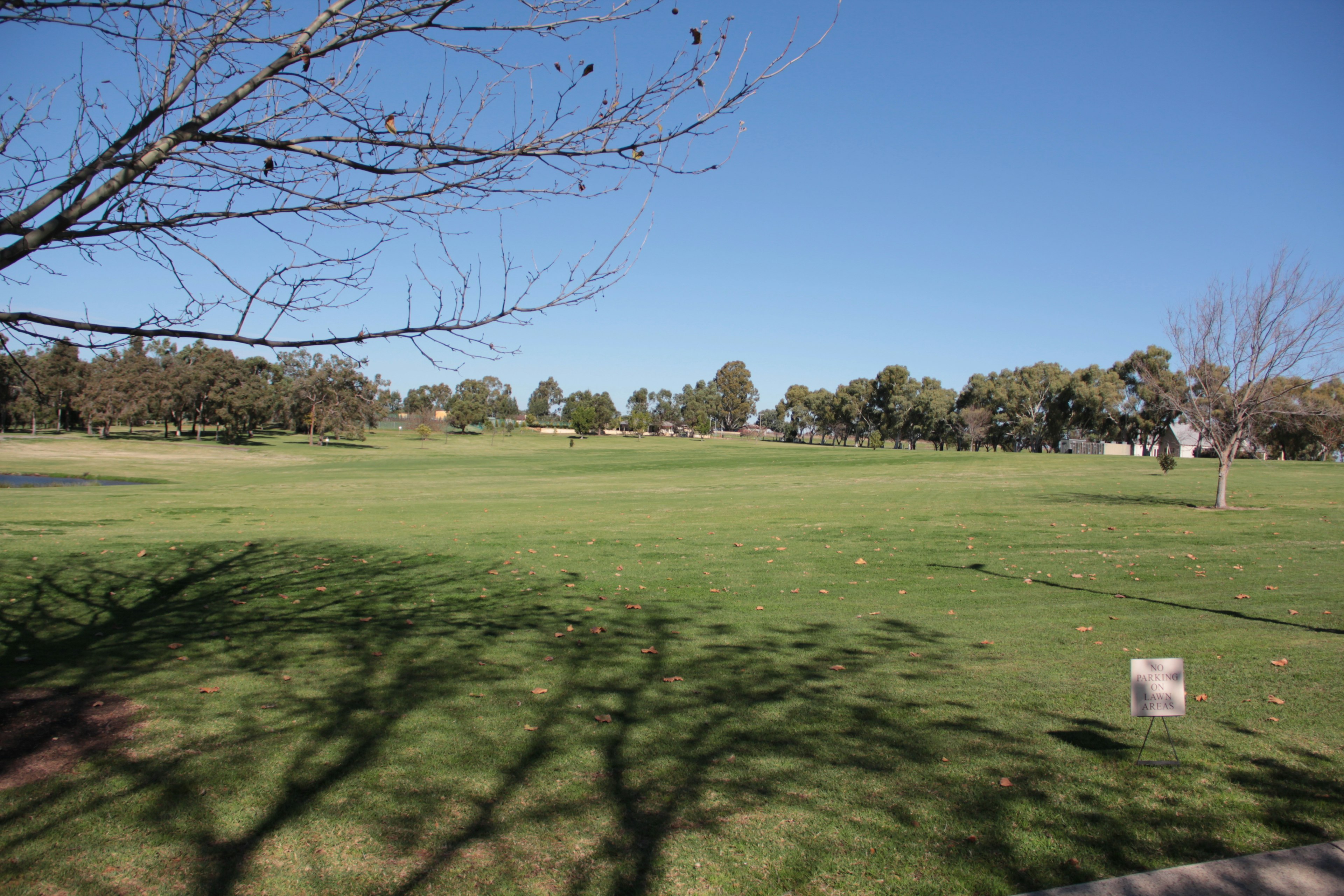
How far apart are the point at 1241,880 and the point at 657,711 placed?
3.49 meters

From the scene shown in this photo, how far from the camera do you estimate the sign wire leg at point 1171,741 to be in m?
4.63

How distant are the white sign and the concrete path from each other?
92 centimetres

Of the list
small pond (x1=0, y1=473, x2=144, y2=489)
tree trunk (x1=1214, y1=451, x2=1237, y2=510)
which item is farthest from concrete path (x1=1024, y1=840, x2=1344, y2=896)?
small pond (x1=0, y1=473, x2=144, y2=489)

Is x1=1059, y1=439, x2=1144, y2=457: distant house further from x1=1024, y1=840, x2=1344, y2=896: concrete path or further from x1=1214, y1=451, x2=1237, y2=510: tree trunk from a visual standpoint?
x1=1024, y1=840, x2=1344, y2=896: concrete path

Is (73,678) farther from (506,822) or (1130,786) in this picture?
(1130,786)

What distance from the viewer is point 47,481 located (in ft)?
Answer: 110

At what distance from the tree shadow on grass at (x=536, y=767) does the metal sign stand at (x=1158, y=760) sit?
191 millimetres

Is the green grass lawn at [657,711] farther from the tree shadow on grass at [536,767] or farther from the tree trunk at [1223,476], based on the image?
the tree trunk at [1223,476]

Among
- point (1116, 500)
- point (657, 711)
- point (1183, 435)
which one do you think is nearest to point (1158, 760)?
point (657, 711)

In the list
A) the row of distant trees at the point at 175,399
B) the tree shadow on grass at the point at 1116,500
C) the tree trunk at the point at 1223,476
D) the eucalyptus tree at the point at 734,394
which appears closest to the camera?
the tree trunk at the point at 1223,476

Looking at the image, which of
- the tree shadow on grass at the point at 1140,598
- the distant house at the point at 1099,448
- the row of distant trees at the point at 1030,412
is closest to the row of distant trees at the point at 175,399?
the tree shadow on grass at the point at 1140,598

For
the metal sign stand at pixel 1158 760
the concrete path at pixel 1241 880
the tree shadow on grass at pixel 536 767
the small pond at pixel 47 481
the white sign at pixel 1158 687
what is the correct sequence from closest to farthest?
the concrete path at pixel 1241 880 → the tree shadow on grass at pixel 536 767 → the white sign at pixel 1158 687 → the metal sign stand at pixel 1158 760 → the small pond at pixel 47 481

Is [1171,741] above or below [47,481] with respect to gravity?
above

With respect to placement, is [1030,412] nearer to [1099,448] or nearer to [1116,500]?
[1099,448]
